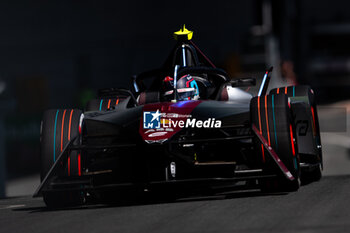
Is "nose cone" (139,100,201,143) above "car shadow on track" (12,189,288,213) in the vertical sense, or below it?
above

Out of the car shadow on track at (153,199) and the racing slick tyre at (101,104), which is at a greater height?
the racing slick tyre at (101,104)

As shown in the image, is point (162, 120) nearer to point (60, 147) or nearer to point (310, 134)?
point (60, 147)

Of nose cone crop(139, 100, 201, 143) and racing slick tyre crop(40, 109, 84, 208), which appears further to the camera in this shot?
racing slick tyre crop(40, 109, 84, 208)

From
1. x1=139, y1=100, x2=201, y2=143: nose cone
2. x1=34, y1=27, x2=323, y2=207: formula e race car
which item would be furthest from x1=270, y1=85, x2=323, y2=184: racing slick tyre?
x1=139, y1=100, x2=201, y2=143: nose cone

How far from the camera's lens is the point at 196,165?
6984mm

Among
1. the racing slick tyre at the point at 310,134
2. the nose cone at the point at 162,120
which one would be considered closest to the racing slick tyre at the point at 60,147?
the nose cone at the point at 162,120

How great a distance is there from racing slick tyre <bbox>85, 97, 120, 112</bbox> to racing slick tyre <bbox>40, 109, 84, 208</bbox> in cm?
190

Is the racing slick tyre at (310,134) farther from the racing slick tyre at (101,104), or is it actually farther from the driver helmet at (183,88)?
the racing slick tyre at (101,104)

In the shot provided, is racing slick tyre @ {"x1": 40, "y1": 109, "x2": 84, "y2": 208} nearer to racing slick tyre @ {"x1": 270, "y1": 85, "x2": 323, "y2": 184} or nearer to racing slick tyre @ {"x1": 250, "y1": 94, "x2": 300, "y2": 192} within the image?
racing slick tyre @ {"x1": 250, "y1": 94, "x2": 300, "y2": 192}

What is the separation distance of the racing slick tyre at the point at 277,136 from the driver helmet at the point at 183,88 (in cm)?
136

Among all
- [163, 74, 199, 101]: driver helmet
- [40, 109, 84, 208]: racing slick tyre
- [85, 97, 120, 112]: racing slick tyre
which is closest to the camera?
[40, 109, 84, 208]: racing slick tyre

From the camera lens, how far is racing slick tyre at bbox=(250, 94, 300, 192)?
23.0 feet

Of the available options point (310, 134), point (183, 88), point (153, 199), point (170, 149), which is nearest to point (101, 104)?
point (183, 88)

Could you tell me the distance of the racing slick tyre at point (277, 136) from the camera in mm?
7020
